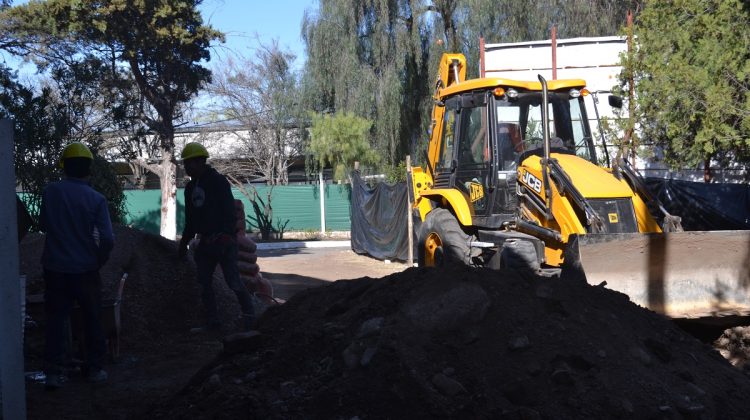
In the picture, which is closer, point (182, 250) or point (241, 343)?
point (241, 343)

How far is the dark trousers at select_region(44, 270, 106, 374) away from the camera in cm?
596

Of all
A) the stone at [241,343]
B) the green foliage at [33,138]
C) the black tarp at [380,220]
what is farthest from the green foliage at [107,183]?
the stone at [241,343]

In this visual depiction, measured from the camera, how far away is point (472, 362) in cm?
470

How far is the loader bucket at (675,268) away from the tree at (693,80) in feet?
17.4

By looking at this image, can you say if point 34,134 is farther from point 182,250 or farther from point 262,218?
point 262,218

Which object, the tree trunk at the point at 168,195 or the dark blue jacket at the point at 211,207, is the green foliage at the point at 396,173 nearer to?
the tree trunk at the point at 168,195

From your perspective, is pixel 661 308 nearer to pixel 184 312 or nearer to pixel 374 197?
pixel 184 312

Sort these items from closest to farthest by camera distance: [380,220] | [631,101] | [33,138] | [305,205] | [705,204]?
[33,138], [705,204], [631,101], [380,220], [305,205]

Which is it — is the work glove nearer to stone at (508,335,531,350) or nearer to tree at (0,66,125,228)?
tree at (0,66,125,228)

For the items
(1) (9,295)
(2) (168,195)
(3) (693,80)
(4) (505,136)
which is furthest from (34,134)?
(2) (168,195)

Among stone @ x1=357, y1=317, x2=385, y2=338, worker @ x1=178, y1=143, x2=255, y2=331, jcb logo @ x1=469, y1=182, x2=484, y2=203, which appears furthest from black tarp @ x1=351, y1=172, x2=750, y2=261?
stone @ x1=357, y1=317, x2=385, y2=338

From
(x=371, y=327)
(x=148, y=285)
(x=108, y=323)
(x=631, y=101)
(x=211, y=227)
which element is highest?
(x=631, y=101)

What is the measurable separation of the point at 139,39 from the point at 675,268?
17.6 m

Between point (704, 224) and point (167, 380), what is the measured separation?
27.9 feet
